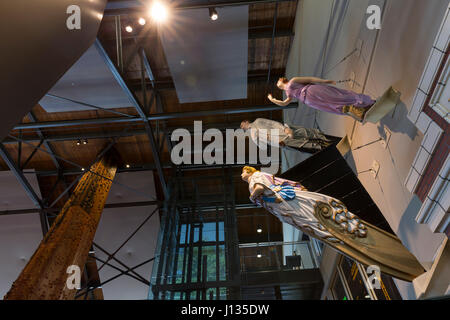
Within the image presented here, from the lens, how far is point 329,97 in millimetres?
4238

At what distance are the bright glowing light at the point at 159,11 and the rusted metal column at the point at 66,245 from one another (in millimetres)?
6078

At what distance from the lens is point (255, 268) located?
9.35 meters

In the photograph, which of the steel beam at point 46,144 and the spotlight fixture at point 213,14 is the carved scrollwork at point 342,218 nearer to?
the spotlight fixture at point 213,14

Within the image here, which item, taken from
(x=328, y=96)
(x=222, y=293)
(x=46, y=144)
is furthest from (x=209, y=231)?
(x=46, y=144)

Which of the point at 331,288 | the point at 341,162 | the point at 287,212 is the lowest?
the point at 331,288

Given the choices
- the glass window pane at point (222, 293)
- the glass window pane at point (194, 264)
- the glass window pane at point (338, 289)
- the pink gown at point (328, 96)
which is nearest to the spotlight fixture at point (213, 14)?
the pink gown at point (328, 96)

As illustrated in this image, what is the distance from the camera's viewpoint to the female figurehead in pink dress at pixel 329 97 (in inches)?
158

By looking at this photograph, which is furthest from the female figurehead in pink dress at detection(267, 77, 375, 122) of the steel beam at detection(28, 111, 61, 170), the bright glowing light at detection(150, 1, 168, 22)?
the steel beam at detection(28, 111, 61, 170)

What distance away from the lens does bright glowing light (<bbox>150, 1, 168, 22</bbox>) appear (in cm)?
672

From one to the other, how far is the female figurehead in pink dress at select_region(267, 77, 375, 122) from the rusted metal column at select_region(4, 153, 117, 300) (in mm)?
7218

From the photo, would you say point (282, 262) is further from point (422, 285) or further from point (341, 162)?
point (422, 285)

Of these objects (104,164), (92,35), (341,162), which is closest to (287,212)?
(341,162)

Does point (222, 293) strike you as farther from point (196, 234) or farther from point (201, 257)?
point (196, 234)

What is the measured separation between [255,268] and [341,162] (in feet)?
19.6
